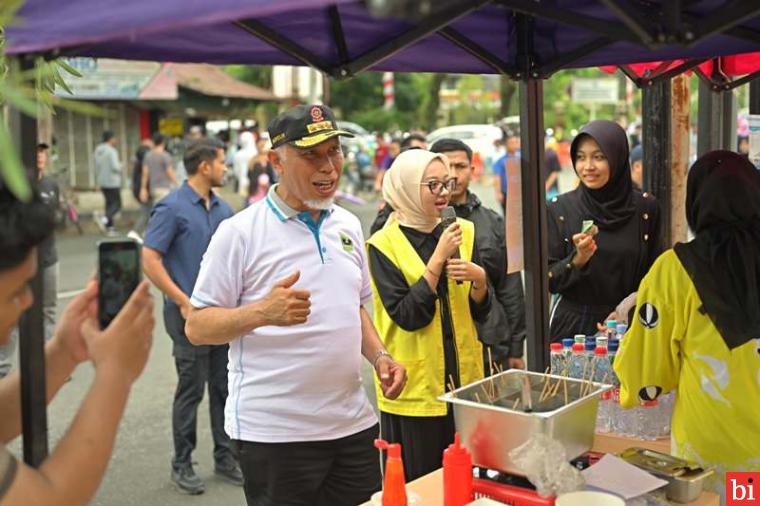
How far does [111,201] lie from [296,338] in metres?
15.3

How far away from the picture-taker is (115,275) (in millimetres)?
2086

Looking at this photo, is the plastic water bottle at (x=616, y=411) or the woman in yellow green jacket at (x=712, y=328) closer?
the woman in yellow green jacket at (x=712, y=328)

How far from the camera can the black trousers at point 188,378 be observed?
5.50m

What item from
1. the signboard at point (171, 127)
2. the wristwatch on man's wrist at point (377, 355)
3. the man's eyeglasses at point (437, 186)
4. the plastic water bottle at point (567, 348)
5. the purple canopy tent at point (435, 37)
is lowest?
the plastic water bottle at point (567, 348)

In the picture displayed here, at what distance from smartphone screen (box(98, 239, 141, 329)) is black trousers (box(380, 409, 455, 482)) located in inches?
83.3

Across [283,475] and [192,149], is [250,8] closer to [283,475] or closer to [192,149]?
[283,475]

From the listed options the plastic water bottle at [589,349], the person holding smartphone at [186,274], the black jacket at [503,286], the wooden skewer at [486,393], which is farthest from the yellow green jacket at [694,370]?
the person holding smartphone at [186,274]

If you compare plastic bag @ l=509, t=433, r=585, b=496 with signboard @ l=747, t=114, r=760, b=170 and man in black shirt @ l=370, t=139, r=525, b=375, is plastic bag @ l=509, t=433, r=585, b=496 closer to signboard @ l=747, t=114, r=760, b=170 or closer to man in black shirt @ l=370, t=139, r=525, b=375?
man in black shirt @ l=370, t=139, r=525, b=375

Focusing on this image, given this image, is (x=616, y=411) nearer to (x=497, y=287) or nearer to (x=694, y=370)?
(x=694, y=370)

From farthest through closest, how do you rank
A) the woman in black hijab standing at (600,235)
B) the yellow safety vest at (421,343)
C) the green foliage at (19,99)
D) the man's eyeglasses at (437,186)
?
1. the woman in black hijab standing at (600,235)
2. the man's eyeglasses at (437,186)
3. the yellow safety vest at (421,343)
4. the green foliage at (19,99)

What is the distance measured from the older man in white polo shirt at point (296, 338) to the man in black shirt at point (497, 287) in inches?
40.1

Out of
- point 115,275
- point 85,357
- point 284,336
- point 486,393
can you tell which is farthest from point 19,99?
point 486,393

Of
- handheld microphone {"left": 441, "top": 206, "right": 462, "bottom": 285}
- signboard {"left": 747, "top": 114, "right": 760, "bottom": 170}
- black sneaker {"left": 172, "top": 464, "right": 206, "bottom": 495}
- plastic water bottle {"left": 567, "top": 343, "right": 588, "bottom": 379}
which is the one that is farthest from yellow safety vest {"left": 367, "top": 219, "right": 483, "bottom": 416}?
signboard {"left": 747, "top": 114, "right": 760, "bottom": 170}

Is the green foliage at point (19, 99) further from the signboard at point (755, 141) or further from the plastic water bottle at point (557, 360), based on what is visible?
the signboard at point (755, 141)
